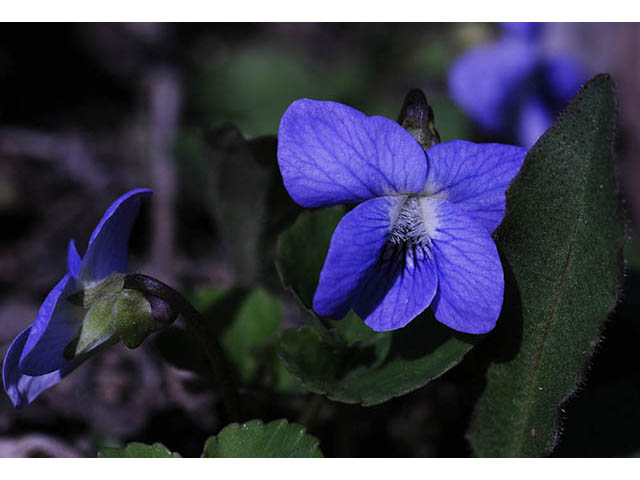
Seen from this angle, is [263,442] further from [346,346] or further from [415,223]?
[415,223]

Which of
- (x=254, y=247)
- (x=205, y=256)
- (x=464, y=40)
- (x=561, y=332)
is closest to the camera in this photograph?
(x=561, y=332)

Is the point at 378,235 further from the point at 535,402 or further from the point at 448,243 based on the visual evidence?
the point at 535,402

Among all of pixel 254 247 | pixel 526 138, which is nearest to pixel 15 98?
pixel 254 247

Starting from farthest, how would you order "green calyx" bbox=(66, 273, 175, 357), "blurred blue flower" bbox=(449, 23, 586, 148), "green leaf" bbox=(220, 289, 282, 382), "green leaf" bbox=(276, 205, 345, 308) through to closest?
"blurred blue flower" bbox=(449, 23, 586, 148), "green leaf" bbox=(220, 289, 282, 382), "green leaf" bbox=(276, 205, 345, 308), "green calyx" bbox=(66, 273, 175, 357)

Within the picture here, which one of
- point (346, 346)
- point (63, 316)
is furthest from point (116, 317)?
point (346, 346)

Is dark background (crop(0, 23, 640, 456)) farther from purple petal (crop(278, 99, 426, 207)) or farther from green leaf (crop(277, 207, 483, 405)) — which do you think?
purple petal (crop(278, 99, 426, 207))

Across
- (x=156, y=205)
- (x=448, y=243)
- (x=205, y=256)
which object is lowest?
(x=205, y=256)

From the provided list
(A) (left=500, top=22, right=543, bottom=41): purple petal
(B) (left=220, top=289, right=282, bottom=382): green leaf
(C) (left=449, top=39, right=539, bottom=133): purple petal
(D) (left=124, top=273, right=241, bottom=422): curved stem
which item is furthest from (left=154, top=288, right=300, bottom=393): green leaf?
(A) (left=500, top=22, right=543, bottom=41): purple petal
